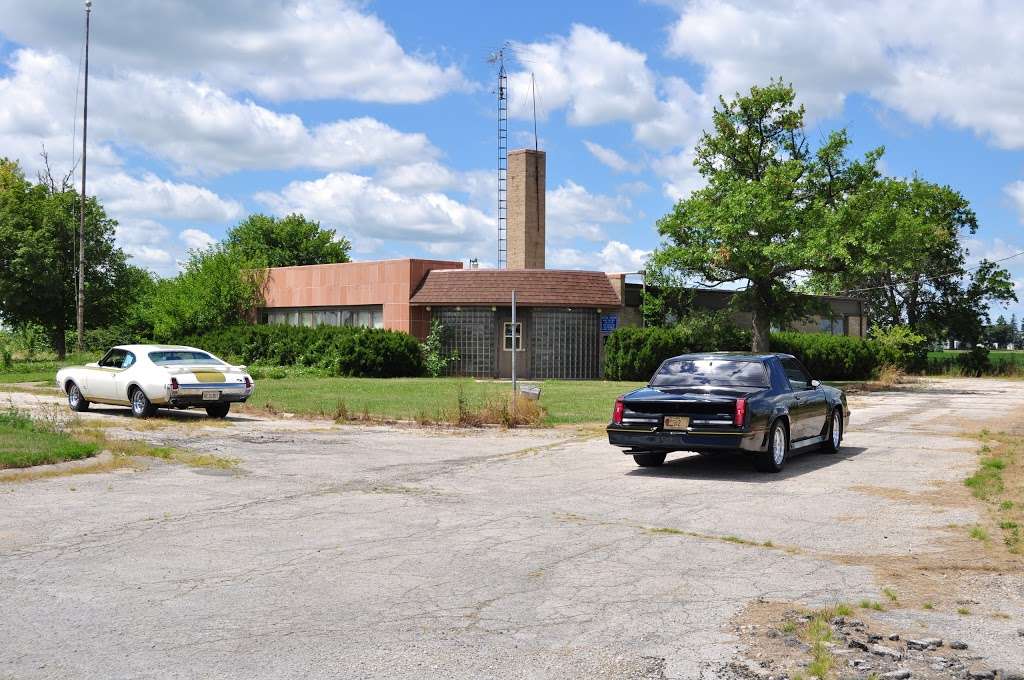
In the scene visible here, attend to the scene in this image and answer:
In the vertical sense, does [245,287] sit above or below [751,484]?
above

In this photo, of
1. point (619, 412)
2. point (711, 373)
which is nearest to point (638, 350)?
point (711, 373)

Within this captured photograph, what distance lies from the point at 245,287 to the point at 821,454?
33954mm

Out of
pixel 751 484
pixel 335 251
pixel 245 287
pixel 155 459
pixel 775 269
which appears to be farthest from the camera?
pixel 335 251

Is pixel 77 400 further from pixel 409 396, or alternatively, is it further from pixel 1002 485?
pixel 1002 485

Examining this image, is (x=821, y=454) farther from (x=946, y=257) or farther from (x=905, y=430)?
(x=946, y=257)

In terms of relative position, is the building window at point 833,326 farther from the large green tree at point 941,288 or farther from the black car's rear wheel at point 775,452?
the black car's rear wheel at point 775,452

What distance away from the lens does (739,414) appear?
1258 centimetres

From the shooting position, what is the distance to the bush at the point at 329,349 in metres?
36.8

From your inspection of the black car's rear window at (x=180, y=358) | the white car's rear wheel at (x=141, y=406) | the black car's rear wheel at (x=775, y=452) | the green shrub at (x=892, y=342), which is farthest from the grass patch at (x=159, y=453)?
the green shrub at (x=892, y=342)

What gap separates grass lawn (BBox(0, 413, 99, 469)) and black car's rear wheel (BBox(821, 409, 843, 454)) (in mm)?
10208

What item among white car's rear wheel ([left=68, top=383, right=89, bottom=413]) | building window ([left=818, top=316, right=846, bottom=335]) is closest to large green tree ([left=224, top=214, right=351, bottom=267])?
building window ([left=818, top=316, right=846, bottom=335])

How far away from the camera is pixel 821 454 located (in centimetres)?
1544

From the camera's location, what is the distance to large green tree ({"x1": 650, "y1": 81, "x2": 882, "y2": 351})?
1329 inches

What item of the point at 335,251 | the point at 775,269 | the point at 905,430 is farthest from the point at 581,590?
the point at 335,251
